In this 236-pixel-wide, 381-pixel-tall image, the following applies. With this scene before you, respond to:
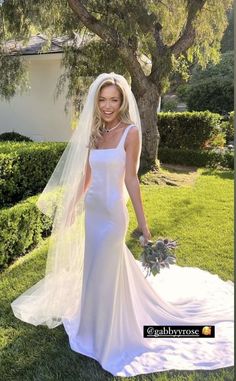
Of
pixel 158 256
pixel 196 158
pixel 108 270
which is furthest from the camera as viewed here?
pixel 196 158

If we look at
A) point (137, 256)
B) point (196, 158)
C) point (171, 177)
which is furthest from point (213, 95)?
point (137, 256)

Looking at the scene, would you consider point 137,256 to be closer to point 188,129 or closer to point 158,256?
point 158,256

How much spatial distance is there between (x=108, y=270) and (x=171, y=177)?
7.29 m

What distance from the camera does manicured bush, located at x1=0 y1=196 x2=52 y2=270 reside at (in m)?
4.84

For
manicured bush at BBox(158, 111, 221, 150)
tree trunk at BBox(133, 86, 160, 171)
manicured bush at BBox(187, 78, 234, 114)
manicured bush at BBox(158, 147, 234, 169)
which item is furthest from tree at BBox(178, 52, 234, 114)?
tree trunk at BBox(133, 86, 160, 171)

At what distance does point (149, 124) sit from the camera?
10531 mm

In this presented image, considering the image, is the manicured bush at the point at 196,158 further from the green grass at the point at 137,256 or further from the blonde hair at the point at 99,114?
the blonde hair at the point at 99,114

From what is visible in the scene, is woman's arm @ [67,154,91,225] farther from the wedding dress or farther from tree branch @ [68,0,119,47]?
tree branch @ [68,0,119,47]

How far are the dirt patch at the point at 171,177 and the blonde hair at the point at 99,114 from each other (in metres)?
6.48

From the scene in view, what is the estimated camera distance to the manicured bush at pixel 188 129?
13516mm

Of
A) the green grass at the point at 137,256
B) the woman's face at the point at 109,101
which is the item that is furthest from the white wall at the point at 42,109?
the woman's face at the point at 109,101

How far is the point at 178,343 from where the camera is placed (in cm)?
343

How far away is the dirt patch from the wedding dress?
6429 millimetres

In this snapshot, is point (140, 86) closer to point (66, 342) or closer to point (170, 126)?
point (170, 126)
